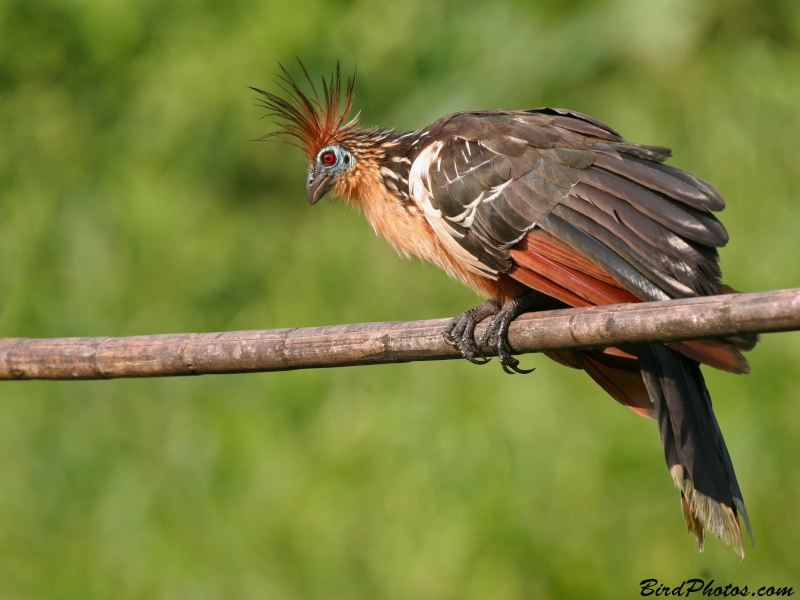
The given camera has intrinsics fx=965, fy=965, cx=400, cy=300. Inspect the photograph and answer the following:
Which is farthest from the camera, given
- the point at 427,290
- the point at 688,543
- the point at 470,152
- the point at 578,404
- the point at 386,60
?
the point at 386,60

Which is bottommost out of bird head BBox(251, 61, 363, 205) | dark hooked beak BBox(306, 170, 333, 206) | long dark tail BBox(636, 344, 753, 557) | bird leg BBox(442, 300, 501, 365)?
long dark tail BBox(636, 344, 753, 557)

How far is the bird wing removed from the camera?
2891mm

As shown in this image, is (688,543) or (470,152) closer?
(470,152)

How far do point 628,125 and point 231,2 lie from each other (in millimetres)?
4470

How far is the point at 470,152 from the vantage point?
3.42m

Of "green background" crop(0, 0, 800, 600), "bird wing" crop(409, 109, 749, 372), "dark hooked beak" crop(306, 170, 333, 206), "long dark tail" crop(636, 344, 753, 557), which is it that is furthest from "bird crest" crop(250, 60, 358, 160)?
"long dark tail" crop(636, 344, 753, 557)

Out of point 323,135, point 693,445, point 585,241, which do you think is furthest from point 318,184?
point 693,445

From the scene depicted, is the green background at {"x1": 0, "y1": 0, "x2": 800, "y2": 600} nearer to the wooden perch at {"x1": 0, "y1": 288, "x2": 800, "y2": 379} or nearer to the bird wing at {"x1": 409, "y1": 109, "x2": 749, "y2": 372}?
the wooden perch at {"x1": 0, "y1": 288, "x2": 800, "y2": 379}

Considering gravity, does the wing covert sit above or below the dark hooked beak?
below

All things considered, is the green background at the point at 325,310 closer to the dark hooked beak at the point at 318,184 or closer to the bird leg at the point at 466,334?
the dark hooked beak at the point at 318,184

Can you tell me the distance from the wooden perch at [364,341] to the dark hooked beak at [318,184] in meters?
1.06

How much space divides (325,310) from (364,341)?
15.9ft

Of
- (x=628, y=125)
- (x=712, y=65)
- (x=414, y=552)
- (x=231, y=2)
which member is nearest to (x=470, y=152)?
(x=414, y=552)

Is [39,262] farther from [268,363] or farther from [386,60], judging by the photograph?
[268,363]
